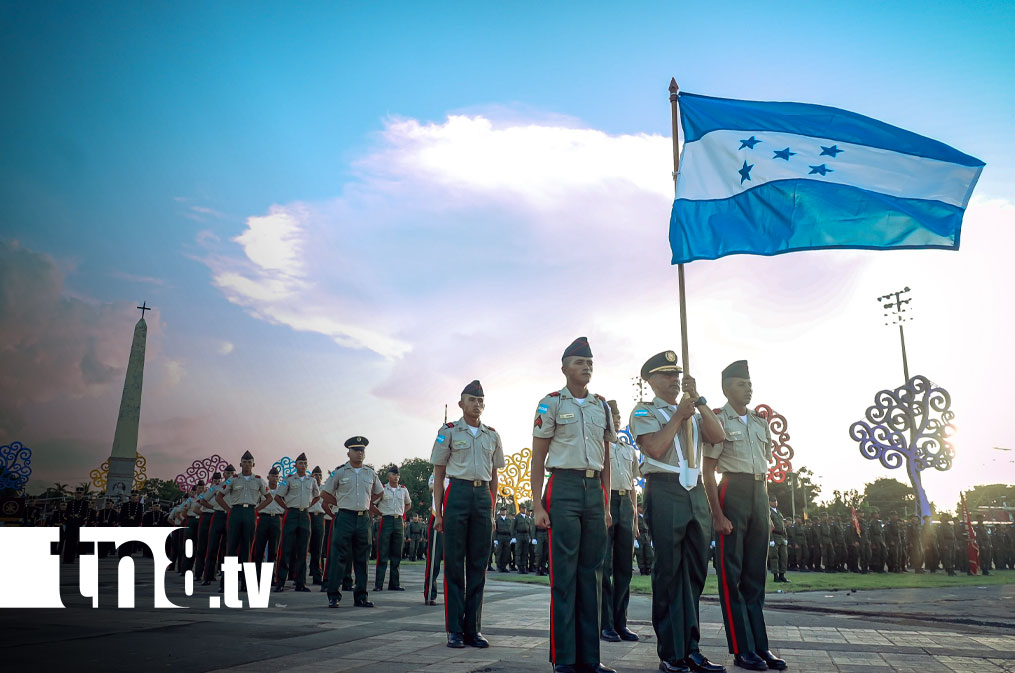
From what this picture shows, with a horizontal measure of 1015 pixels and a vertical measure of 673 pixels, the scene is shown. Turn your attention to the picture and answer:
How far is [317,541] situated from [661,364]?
38.1 ft

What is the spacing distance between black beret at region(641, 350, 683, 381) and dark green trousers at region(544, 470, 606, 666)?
3.64 feet

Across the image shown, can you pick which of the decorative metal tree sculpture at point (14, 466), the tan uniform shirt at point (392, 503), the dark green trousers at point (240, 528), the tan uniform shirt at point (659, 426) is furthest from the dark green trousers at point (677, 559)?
the decorative metal tree sculpture at point (14, 466)

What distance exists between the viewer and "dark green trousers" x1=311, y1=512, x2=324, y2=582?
50.0 feet

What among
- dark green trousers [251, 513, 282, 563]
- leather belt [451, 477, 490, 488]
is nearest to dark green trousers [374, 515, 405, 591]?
dark green trousers [251, 513, 282, 563]

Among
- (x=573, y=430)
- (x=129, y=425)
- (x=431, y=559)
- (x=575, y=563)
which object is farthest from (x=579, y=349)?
(x=129, y=425)

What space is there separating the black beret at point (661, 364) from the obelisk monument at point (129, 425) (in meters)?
51.8

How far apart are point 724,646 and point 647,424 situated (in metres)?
2.46

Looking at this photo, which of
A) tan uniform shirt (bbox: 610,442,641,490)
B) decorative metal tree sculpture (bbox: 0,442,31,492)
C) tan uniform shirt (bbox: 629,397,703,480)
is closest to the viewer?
tan uniform shirt (bbox: 629,397,703,480)

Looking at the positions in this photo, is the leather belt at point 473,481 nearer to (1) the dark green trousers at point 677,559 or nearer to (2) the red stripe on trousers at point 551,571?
(2) the red stripe on trousers at point 551,571

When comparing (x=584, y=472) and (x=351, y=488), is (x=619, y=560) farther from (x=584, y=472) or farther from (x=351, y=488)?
(x=351, y=488)

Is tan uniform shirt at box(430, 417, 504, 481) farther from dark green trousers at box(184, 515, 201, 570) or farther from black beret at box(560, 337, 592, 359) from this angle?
dark green trousers at box(184, 515, 201, 570)

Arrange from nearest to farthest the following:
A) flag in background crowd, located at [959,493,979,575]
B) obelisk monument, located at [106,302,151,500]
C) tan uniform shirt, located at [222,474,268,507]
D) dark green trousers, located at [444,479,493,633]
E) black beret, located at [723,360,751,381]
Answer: black beret, located at [723,360,751,381] < dark green trousers, located at [444,479,493,633] < tan uniform shirt, located at [222,474,268,507] < flag in background crowd, located at [959,493,979,575] < obelisk monument, located at [106,302,151,500]

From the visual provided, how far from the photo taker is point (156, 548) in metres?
8.34

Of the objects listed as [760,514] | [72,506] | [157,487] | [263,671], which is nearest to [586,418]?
[760,514]
